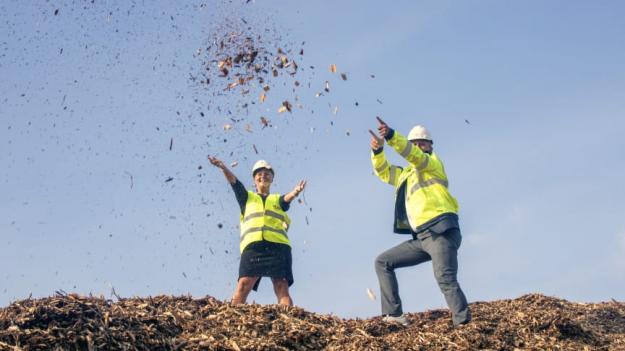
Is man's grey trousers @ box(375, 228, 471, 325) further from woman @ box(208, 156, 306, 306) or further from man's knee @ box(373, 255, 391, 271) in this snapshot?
woman @ box(208, 156, 306, 306)

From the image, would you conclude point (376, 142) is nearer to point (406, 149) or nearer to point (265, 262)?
point (406, 149)

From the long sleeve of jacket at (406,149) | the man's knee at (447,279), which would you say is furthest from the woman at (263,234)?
the man's knee at (447,279)

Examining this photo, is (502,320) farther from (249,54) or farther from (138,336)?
(249,54)

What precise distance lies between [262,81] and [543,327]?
19.9ft

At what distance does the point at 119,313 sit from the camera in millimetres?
8008

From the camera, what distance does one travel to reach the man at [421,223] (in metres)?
9.45

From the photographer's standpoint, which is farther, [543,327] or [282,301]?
[282,301]

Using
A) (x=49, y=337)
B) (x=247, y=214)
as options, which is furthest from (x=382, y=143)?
(x=49, y=337)

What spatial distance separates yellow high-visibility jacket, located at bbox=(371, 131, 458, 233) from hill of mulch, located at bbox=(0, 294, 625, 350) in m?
1.31

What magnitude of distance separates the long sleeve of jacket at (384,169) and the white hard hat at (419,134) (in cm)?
47

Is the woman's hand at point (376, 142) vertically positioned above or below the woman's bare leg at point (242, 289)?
above

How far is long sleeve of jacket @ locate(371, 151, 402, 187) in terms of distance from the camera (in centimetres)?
1055

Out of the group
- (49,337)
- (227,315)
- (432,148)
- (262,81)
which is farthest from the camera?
(262,81)

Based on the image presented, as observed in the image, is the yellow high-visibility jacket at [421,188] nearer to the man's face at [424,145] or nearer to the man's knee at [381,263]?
the man's face at [424,145]
